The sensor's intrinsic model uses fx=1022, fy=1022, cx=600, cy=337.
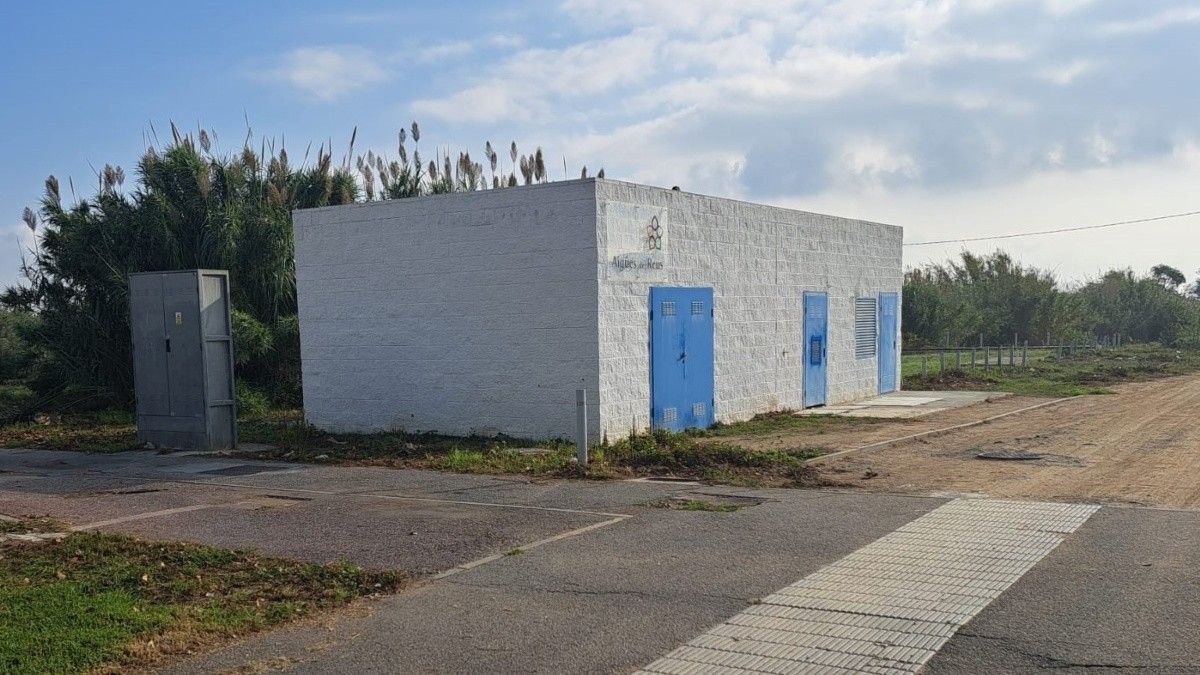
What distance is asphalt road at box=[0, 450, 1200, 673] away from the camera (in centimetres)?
584

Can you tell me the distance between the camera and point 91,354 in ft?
71.9

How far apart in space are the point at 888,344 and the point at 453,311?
1266 centimetres

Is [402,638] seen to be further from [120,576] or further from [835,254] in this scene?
[835,254]

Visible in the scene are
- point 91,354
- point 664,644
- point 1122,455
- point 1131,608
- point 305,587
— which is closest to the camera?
point 664,644

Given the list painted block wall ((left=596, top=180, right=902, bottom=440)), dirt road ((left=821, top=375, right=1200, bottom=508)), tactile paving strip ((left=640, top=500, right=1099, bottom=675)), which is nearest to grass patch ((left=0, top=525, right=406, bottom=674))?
tactile paving strip ((left=640, top=500, right=1099, bottom=675))

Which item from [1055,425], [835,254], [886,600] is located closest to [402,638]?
[886,600]

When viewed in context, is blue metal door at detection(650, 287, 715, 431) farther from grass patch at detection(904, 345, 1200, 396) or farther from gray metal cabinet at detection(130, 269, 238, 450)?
grass patch at detection(904, 345, 1200, 396)

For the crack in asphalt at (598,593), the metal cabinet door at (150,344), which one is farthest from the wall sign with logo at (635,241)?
the crack in asphalt at (598,593)

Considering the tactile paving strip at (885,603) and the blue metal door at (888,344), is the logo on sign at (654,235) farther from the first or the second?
the blue metal door at (888,344)

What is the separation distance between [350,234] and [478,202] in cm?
273

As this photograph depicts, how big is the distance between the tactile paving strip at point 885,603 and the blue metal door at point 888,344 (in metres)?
15.2

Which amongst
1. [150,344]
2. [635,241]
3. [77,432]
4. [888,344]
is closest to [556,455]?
[635,241]

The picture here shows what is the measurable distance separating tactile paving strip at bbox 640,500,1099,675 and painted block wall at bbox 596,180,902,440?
6.85m

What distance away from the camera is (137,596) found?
7.17 meters
